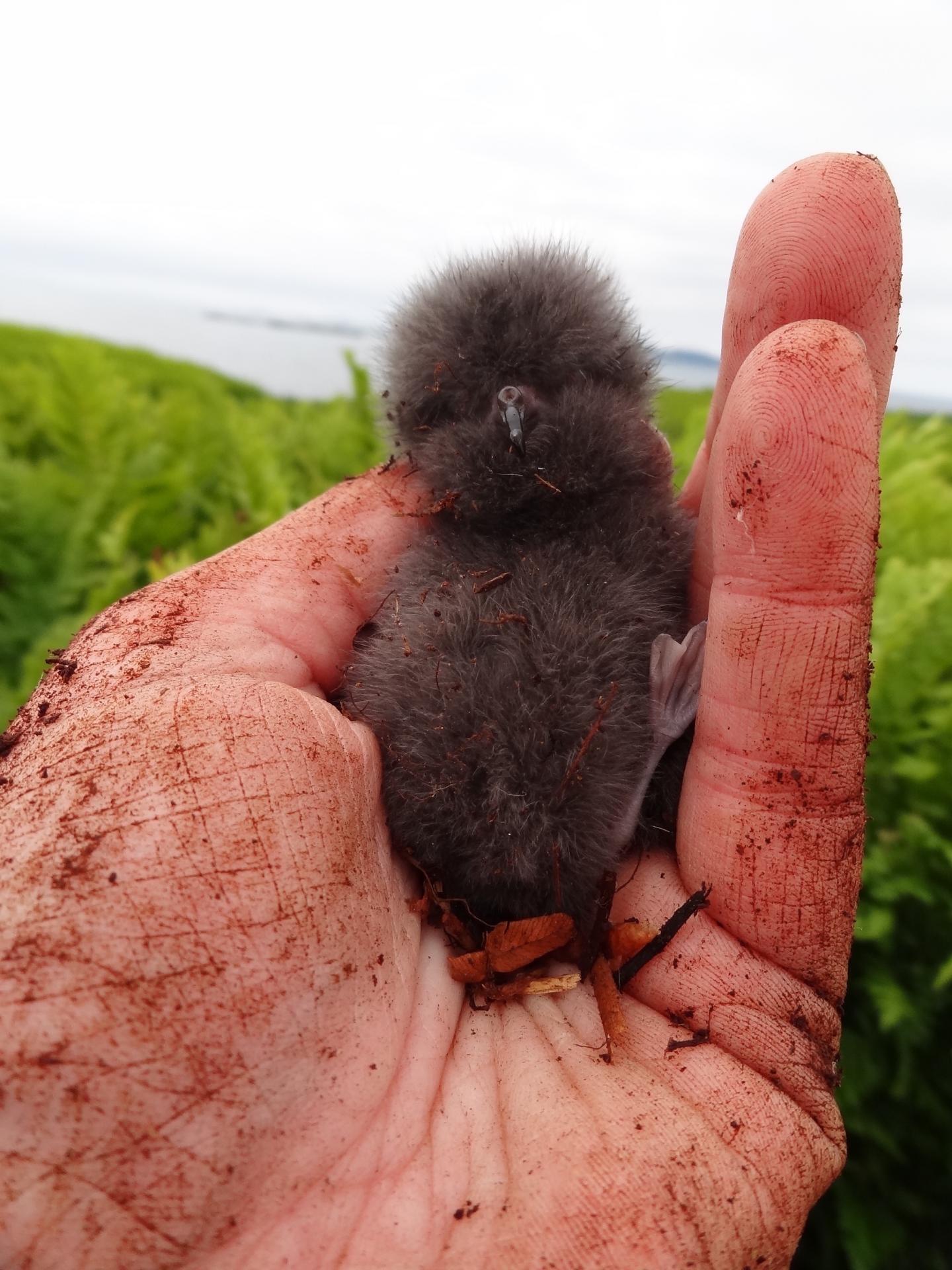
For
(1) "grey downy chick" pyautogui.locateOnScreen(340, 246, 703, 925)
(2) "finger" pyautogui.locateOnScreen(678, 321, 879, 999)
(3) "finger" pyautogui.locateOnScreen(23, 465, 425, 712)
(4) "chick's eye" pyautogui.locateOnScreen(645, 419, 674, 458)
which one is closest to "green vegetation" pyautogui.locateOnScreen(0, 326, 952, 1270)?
(4) "chick's eye" pyautogui.locateOnScreen(645, 419, 674, 458)

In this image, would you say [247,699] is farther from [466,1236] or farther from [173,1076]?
[466,1236]

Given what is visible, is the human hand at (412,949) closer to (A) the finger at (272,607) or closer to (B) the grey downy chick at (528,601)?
(A) the finger at (272,607)

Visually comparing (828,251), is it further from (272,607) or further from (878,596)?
(878,596)

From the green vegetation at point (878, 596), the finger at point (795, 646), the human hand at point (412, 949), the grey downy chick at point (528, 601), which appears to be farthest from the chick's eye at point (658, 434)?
the green vegetation at point (878, 596)

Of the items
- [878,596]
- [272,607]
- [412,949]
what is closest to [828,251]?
[272,607]

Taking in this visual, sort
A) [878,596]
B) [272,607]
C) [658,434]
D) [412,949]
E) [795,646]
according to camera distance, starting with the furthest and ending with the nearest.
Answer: [878,596]
[658,434]
[272,607]
[412,949]
[795,646]

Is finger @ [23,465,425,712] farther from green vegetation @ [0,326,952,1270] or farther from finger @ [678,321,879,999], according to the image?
green vegetation @ [0,326,952,1270]
